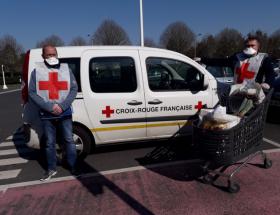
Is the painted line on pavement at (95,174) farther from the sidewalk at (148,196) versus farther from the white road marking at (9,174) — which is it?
the white road marking at (9,174)

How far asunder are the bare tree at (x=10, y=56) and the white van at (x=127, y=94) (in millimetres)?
40893

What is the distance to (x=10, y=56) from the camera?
44.3 m

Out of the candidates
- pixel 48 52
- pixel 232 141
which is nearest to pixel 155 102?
pixel 232 141

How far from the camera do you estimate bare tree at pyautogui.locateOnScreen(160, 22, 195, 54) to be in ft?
194

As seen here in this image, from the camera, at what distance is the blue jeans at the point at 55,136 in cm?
427

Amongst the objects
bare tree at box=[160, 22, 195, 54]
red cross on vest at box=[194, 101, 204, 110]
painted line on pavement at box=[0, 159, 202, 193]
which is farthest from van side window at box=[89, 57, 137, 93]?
bare tree at box=[160, 22, 195, 54]

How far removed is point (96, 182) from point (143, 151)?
1.45 m

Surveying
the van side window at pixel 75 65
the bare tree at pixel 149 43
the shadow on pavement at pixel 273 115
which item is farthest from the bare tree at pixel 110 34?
the van side window at pixel 75 65

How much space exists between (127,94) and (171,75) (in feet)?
2.89

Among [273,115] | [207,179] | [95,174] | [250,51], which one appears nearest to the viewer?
[207,179]

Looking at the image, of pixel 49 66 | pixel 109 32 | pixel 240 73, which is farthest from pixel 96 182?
pixel 109 32

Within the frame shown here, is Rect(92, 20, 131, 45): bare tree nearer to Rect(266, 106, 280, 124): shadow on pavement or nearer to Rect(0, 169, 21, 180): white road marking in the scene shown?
Rect(266, 106, 280, 124): shadow on pavement

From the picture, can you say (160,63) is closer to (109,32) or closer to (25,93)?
(25,93)

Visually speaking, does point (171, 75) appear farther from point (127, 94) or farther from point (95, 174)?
point (95, 174)
